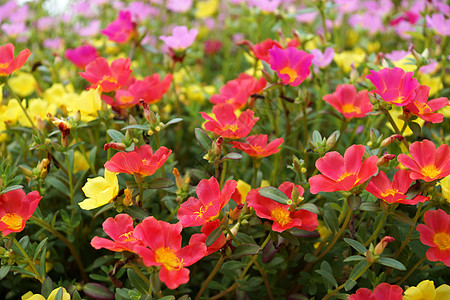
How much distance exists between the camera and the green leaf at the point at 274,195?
0.98m

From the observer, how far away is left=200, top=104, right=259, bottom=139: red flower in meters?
1.08

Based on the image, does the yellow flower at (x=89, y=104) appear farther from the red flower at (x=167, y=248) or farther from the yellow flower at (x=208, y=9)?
the yellow flower at (x=208, y=9)

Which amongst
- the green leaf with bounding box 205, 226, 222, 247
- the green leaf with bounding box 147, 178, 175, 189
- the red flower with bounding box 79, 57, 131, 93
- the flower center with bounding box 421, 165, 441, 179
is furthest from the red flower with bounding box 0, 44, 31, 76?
the flower center with bounding box 421, 165, 441, 179

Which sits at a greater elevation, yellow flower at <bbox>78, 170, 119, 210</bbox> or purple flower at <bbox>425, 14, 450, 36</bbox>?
purple flower at <bbox>425, 14, 450, 36</bbox>

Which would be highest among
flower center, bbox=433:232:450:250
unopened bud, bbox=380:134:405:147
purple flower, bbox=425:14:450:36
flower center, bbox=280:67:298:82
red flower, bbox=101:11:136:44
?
red flower, bbox=101:11:136:44

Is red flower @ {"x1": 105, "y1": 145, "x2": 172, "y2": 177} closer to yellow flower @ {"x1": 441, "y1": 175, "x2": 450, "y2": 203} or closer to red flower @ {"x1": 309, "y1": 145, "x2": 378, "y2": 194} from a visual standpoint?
red flower @ {"x1": 309, "y1": 145, "x2": 378, "y2": 194}

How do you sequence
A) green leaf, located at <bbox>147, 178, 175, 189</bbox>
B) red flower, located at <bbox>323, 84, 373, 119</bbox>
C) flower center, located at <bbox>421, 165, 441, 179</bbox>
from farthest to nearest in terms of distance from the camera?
red flower, located at <bbox>323, 84, 373, 119</bbox> < green leaf, located at <bbox>147, 178, 175, 189</bbox> < flower center, located at <bbox>421, 165, 441, 179</bbox>

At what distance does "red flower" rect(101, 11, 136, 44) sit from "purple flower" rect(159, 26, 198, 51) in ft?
0.59

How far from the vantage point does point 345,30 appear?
285 centimetres

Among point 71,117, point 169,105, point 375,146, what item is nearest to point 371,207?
point 375,146

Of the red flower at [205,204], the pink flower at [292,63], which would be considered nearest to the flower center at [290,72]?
Result: the pink flower at [292,63]

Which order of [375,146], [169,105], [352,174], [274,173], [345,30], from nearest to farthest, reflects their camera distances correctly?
[352,174]
[375,146]
[274,173]
[169,105]
[345,30]

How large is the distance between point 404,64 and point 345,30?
59.5 inches

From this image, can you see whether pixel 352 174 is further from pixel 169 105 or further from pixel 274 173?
pixel 169 105
